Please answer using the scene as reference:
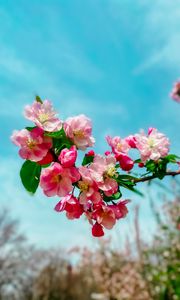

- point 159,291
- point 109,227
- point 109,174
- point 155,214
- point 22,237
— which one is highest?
point 22,237

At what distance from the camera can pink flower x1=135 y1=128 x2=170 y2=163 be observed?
1.28 m

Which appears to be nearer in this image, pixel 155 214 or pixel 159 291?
pixel 159 291

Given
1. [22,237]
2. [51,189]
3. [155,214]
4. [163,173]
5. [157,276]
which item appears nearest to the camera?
[51,189]

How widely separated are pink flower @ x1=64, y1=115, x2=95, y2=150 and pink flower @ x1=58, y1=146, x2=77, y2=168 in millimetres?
53

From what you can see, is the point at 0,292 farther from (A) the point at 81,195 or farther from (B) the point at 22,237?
(A) the point at 81,195

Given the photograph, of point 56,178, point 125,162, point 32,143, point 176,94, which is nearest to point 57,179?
point 56,178

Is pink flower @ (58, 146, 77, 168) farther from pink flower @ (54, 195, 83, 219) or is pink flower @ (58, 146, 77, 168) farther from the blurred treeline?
the blurred treeline

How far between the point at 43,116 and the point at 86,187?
0.20 meters

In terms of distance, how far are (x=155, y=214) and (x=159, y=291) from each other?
3.14 ft

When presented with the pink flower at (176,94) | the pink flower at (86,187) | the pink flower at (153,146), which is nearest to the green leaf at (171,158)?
the pink flower at (153,146)

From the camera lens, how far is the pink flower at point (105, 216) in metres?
1.18

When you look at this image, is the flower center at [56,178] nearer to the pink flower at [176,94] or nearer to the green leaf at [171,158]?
the green leaf at [171,158]

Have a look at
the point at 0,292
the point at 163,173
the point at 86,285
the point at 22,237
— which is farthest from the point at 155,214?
the point at 0,292

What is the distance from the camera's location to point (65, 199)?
1.17 meters
